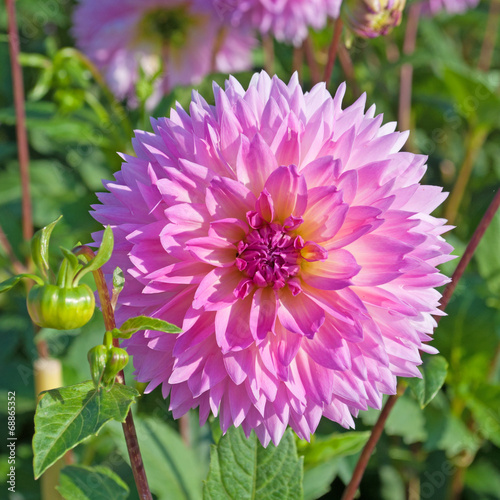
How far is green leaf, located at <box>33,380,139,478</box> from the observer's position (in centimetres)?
61

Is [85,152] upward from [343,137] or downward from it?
downward

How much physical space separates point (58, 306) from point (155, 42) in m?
1.75

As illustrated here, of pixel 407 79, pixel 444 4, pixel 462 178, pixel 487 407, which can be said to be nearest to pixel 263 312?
pixel 487 407

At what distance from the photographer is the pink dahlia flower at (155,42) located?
6.57ft

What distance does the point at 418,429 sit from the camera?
141 centimetres

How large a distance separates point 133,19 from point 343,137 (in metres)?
1.53

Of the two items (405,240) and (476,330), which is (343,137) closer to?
(405,240)

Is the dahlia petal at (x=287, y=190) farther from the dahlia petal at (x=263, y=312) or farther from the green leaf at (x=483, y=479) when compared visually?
the green leaf at (x=483, y=479)

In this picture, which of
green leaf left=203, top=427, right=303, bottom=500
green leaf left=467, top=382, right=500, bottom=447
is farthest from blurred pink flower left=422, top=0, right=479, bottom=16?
green leaf left=203, top=427, right=303, bottom=500

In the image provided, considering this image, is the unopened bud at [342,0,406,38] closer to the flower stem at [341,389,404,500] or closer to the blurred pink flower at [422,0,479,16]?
the flower stem at [341,389,404,500]

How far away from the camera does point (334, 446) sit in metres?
1.05

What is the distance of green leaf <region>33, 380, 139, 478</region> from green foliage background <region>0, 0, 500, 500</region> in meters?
0.43

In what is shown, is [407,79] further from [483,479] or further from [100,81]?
[483,479]

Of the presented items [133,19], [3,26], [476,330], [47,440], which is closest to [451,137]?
[476,330]
